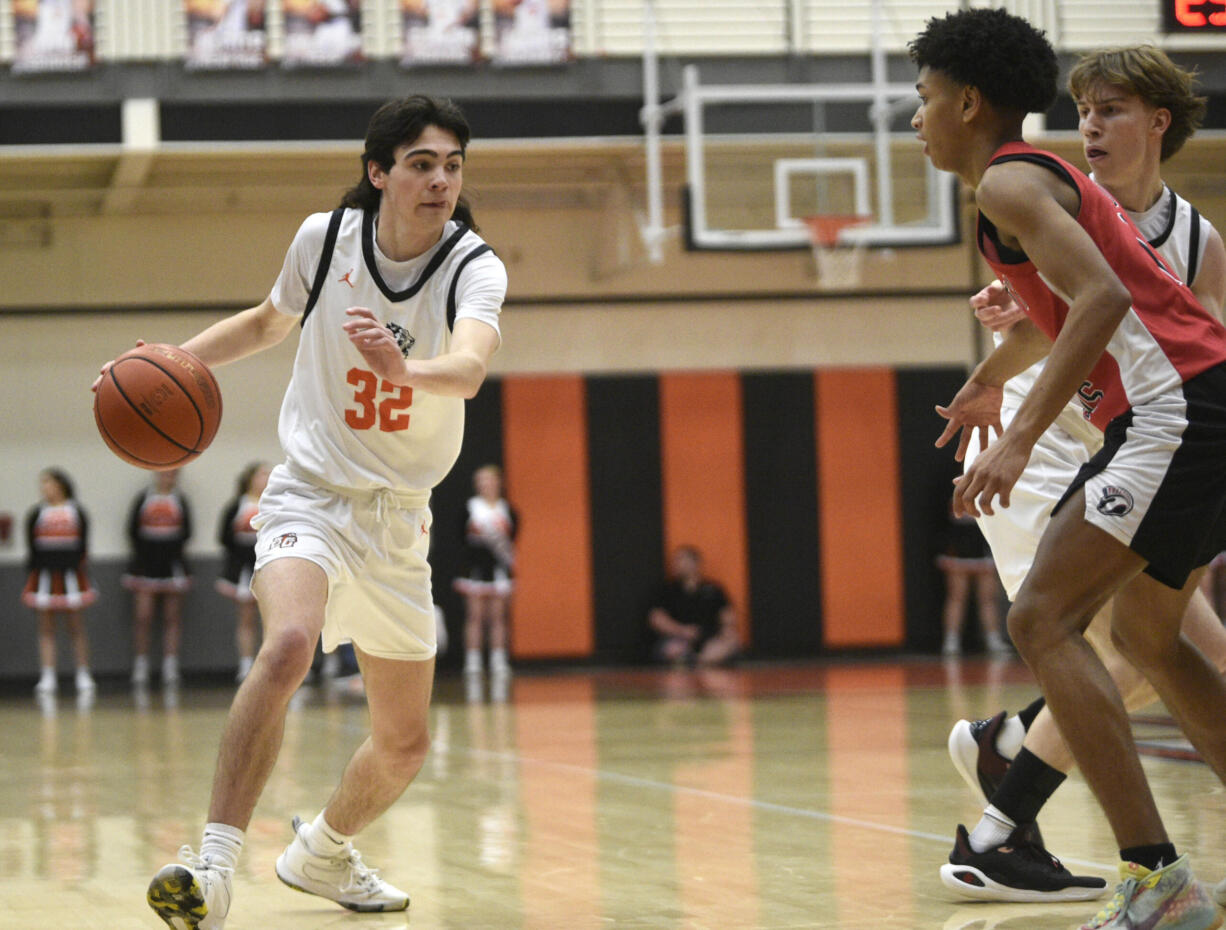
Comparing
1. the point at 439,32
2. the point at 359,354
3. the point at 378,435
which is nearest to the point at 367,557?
the point at 378,435

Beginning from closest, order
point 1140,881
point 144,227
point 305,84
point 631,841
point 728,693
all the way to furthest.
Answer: point 1140,881
point 631,841
point 728,693
point 305,84
point 144,227

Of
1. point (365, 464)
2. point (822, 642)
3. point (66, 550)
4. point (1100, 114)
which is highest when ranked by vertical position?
point (1100, 114)

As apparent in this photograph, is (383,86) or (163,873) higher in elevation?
(383,86)

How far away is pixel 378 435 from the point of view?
13.6 feet

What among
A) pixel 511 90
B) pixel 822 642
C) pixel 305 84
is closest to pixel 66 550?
pixel 305 84

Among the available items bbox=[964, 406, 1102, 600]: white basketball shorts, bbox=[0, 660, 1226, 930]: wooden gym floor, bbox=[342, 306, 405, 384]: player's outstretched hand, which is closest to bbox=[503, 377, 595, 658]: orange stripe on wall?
bbox=[0, 660, 1226, 930]: wooden gym floor

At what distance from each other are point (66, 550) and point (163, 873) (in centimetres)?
1080

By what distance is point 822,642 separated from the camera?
49.8 feet

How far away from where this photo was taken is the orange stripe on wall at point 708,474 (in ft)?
49.4

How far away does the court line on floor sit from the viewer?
16.5 ft

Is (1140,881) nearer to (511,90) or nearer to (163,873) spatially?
(163,873)

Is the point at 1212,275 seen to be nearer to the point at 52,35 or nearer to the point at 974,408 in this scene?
the point at 974,408

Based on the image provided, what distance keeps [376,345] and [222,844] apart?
1080 millimetres

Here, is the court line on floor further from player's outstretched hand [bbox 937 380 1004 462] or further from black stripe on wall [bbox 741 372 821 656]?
black stripe on wall [bbox 741 372 821 656]
